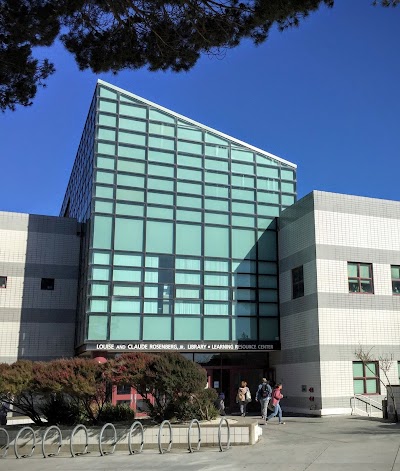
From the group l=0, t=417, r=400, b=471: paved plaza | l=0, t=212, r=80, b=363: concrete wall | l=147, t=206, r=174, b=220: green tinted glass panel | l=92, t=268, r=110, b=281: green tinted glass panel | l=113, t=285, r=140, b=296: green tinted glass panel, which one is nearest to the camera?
l=0, t=417, r=400, b=471: paved plaza

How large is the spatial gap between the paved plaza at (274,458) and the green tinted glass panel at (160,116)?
648 inches

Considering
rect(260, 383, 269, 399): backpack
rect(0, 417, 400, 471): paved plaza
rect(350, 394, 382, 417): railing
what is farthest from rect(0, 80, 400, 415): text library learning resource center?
rect(0, 417, 400, 471): paved plaza

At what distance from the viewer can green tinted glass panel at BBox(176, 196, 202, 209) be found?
2553 centimetres

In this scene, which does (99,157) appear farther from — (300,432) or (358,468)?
(358,468)

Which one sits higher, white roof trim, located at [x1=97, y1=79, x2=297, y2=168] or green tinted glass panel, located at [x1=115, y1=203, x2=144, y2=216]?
white roof trim, located at [x1=97, y1=79, x2=297, y2=168]

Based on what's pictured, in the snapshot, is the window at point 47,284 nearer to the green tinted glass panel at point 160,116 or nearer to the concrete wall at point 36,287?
the concrete wall at point 36,287

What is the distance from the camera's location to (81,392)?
1438 centimetres

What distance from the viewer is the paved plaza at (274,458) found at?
1072 centimetres

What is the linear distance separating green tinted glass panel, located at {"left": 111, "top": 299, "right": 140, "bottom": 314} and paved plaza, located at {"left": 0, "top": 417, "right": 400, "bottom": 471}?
9.68m

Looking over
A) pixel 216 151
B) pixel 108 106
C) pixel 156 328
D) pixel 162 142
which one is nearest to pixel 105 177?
pixel 162 142

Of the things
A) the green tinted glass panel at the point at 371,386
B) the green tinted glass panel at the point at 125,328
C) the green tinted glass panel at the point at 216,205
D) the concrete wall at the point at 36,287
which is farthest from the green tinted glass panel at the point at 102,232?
the green tinted glass panel at the point at 371,386

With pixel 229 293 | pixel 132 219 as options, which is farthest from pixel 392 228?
pixel 132 219

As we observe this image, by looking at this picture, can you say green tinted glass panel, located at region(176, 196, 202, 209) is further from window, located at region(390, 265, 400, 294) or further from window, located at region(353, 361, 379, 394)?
window, located at region(353, 361, 379, 394)

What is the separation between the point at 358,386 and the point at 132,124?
15.8 m
